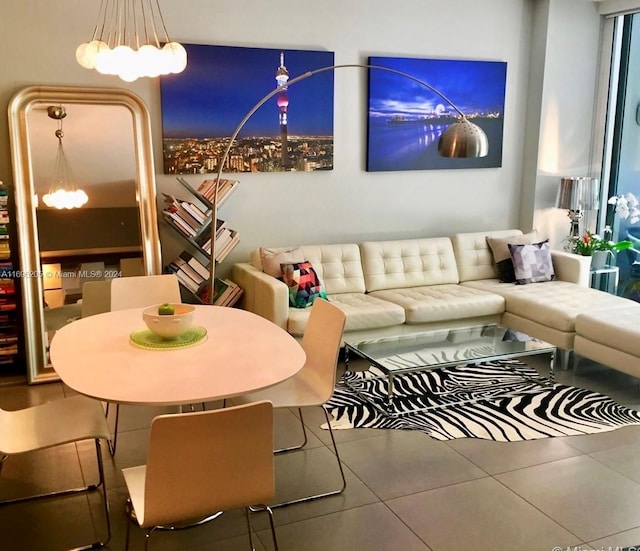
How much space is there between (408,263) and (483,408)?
168 cm

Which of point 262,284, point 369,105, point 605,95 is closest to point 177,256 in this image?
point 262,284

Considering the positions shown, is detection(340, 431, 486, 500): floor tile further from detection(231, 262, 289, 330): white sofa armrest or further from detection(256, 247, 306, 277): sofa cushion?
detection(256, 247, 306, 277): sofa cushion

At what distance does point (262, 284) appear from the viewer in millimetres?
4508

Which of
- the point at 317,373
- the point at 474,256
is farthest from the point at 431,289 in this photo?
the point at 317,373

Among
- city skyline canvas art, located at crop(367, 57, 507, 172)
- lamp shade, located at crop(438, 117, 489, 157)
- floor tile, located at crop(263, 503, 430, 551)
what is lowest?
floor tile, located at crop(263, 503, 430, 551)

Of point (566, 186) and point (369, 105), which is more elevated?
point (369, 105)

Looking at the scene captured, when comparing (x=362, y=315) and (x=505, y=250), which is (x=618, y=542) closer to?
(x=362, y=315)

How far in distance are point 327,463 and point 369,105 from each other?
10.1 ft

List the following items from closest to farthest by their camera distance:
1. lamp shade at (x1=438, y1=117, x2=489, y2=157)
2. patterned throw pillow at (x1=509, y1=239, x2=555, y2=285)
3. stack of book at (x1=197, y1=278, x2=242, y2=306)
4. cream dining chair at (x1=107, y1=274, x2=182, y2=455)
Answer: lamp shade at (x1=438, y1=117, x2=489, y2=157) → cream dining chair at (x1=107, y1=274, x2=182, y2=455) → stack of book at (x1=197, y1=278, x2=242, y2=306) → patterned throw pillow at (x1=509, y1=239, x2=555, y2=285)

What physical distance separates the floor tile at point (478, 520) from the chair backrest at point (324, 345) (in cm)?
60

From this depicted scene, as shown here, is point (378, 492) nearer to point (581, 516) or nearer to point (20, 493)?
point (581, 516)

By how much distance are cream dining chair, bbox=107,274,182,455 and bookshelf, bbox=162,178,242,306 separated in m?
0.96

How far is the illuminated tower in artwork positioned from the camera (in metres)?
4.95

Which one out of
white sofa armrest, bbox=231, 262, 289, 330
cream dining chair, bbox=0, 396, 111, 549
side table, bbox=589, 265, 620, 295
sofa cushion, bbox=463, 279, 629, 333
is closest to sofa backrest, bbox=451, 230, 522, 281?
sofa cushion, bbox=463, 279, 629, 333
